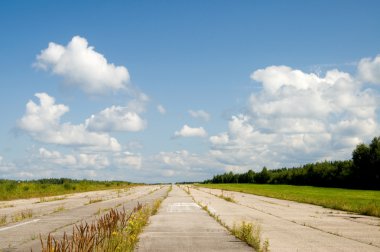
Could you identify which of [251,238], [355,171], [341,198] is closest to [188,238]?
[251,238]

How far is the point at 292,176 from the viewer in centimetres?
14438

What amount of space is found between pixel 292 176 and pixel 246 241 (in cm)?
13357

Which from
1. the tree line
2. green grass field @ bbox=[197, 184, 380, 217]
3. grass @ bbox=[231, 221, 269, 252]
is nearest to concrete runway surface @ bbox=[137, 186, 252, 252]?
grass @ bbox=[231, 221, 269, 252]

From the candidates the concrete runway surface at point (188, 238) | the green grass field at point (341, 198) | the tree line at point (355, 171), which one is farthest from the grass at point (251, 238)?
the tree line at point (355, 171)

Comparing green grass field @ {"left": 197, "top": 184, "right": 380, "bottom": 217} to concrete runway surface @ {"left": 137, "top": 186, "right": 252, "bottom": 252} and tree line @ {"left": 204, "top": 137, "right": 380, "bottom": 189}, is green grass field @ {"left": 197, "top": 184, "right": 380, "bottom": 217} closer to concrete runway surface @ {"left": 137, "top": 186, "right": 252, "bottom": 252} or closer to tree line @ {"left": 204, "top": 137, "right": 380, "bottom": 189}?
concrete runway surface @ {"left": 137, "top": 186, "right": 252, "bottom": 252}

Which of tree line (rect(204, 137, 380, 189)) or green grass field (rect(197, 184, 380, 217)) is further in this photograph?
tree line (rect(204, 137, 380, 189))

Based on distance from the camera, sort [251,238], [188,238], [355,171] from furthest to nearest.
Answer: [355,171] → [188,238] → [251,238]

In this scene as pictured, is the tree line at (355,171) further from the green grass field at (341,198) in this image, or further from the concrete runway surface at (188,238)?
the concrete runway surface at (188,238)

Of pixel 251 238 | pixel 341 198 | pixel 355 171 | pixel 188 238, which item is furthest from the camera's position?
pixel 355 171

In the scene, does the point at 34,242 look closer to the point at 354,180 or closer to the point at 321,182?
the point at 354,180

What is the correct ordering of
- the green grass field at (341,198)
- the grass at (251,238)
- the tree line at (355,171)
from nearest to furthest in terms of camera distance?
the grass at (251,238) → the green grass field at (341,198) → the tree line at (355,171)

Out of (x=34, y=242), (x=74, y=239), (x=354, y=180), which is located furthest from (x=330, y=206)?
(x=354, y=180)

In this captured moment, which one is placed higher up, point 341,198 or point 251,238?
point 341,198

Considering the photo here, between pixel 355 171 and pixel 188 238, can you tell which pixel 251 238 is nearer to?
pixel 188 238
